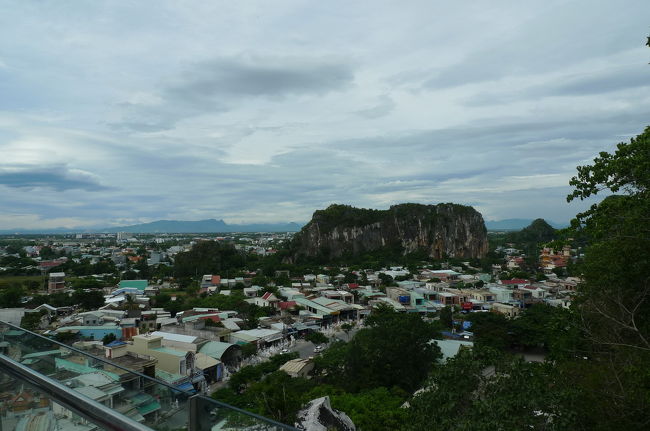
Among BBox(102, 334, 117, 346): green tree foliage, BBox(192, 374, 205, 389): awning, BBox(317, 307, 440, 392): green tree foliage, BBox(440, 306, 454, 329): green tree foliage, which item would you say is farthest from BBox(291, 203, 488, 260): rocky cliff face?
BBox(317, 307, 440, 392): green tree foliage

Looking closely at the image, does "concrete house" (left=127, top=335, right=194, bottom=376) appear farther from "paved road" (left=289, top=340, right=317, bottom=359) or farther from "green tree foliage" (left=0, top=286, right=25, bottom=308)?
"green tree foliage" (left=0, top=286, right=25, bottom=308)

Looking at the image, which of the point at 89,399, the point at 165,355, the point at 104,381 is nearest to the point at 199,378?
the point at 165,355

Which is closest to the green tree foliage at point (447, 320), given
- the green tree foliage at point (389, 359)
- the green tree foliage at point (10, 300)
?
the green tree foliage at point (389, 359)

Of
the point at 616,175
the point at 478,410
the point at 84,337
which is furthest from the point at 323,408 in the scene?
the point at 84,337

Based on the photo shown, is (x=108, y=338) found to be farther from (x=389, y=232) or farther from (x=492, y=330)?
(x=389, y=232)

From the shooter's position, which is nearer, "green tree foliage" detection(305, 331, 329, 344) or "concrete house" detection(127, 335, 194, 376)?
"concrete house" detection(127, 335, 194, 376)
